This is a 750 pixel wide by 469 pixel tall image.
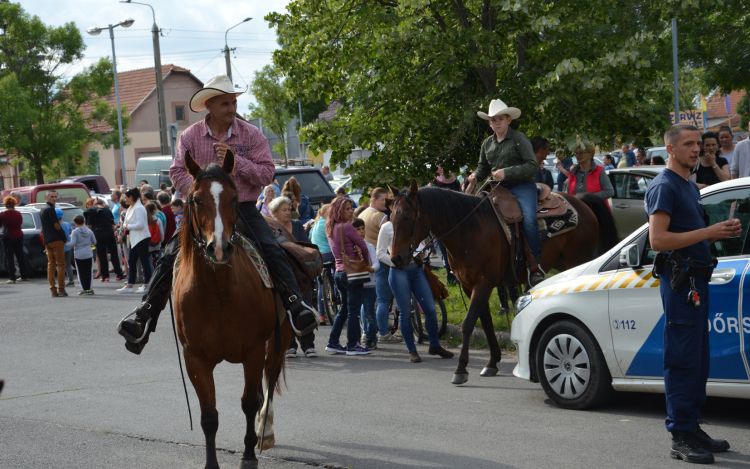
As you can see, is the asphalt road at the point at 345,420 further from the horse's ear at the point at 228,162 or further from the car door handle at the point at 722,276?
the horse's ear at the point at 228,162

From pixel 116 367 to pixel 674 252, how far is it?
7.10 meters

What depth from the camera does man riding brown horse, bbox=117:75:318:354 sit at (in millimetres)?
5812

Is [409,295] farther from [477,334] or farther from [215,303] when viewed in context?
[215,303]

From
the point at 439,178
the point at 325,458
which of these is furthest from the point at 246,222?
the point at 439,178

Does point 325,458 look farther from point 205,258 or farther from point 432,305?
point 432,305

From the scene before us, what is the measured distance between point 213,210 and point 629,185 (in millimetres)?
12932

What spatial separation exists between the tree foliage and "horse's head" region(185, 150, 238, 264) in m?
6.97

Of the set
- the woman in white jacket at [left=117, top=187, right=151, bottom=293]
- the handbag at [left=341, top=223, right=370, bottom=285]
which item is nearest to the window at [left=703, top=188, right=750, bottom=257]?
the handbag at [left=341, top=223, right=370, bottom=285]

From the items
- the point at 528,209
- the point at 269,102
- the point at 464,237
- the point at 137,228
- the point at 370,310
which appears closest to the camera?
the point at 464,237

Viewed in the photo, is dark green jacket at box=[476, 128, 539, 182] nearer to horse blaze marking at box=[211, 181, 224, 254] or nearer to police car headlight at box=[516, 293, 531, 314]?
police car headlight at box=[516, 293, 531, 314]

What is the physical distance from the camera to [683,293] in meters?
5.19

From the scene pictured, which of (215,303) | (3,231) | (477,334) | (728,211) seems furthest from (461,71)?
(3,231)

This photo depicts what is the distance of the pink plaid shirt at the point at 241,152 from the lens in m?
5.99

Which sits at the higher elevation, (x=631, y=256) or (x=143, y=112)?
(x=143, y=112)
